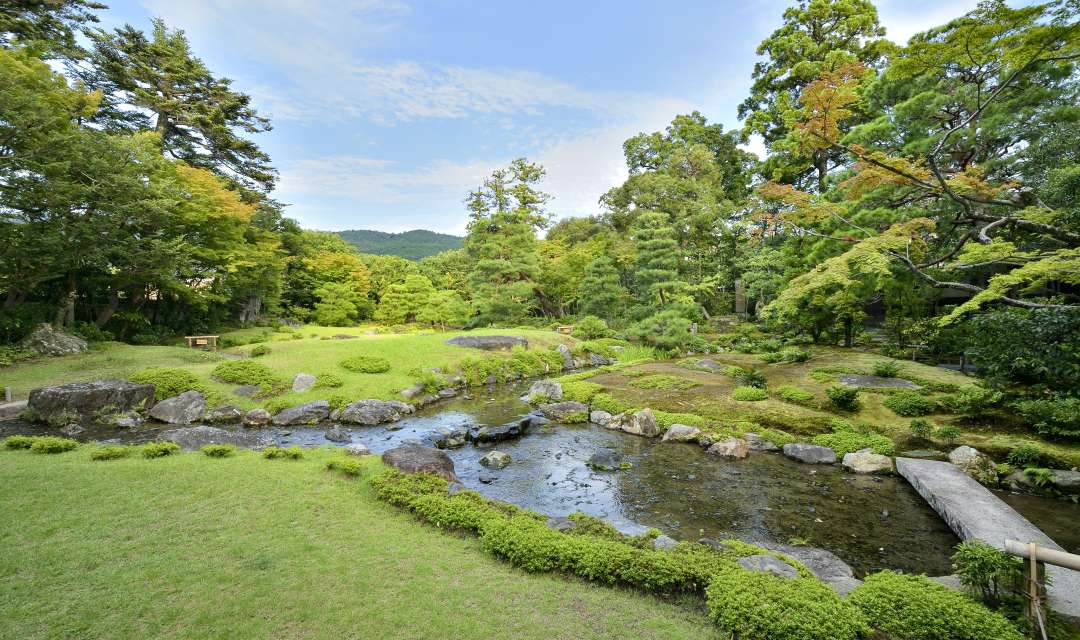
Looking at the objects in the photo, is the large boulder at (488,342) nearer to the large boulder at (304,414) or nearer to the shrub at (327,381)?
the shrub at (327,381)

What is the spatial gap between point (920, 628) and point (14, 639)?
24.1 ft

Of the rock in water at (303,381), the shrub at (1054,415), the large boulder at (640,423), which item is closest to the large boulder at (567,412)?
the large boulder at (640,423)

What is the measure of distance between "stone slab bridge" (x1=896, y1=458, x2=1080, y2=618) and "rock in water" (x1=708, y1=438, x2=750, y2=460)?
2760 millimetres

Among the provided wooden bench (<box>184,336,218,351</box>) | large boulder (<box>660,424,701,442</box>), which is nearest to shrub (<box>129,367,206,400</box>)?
wooden bench (<box>184,336,218,351</box>)

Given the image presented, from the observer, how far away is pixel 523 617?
3947mm

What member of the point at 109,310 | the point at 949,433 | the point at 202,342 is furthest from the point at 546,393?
the point at 109,310

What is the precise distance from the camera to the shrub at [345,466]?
7.46 m

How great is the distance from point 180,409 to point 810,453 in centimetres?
1615

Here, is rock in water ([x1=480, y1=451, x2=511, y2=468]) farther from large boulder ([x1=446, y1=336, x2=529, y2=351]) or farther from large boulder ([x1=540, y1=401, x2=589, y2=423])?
large boulder ([x1=446, y1=336, x2=529, y2=351])

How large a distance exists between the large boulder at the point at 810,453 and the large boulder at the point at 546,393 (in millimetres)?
7040

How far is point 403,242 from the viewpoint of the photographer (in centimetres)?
8475

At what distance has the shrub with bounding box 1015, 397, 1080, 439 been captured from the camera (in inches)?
312

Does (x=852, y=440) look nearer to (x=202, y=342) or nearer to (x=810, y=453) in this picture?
(x=810, y=453)

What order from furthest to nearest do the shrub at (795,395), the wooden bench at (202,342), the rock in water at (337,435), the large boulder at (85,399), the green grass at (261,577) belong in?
the wooden bench at (202,342)
the shrub at (795,395)
the rock in water at (337,435)
the large boulder at (85,399)
the green grass at (261,577)
